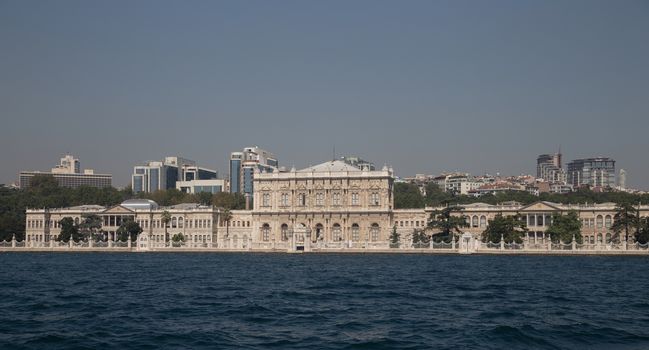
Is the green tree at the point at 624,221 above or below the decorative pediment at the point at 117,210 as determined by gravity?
below

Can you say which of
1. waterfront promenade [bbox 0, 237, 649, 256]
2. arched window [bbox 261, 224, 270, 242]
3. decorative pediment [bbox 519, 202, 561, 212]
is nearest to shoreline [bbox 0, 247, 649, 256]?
waterfront promenade [bbox 0, 237, 649, 256]

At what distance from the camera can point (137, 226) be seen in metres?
92.6

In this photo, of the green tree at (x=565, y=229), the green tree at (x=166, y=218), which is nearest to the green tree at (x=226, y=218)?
the green tree at (x=166, y=218)

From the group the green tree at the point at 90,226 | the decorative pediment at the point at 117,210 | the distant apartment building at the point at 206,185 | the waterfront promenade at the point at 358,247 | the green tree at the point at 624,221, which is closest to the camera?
the waterfront promenade at the point at 358,247

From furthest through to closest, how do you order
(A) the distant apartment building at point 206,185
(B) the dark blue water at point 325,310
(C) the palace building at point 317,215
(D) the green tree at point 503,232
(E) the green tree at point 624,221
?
(A) the distant apartment building at point 206,185
(C) the palace building at point 317,215
(E) the green tree at point 624,221
(D) the green tree at point 503,232
(B) the dark blue water at point 325,310

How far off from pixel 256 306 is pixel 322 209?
6563 cm

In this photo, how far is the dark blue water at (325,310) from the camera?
22.9 metres

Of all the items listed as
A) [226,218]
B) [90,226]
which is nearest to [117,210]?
[90,226]

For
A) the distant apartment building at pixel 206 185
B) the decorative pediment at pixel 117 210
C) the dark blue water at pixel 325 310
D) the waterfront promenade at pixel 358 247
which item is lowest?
the dark blue water at pixel 325 310

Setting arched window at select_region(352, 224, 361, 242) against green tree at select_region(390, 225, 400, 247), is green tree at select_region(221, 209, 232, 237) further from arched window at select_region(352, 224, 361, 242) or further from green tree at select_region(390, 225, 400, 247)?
green tree at select_region(390, 225, 400, 247)

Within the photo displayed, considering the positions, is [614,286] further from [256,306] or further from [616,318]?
[256,306]

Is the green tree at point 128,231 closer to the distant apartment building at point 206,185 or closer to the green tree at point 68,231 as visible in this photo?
the green tree at point 68,231

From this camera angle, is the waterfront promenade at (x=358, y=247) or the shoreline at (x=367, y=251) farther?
the waterfront promenade at (x=358, y=247)

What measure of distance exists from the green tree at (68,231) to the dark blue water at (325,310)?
44.6m
